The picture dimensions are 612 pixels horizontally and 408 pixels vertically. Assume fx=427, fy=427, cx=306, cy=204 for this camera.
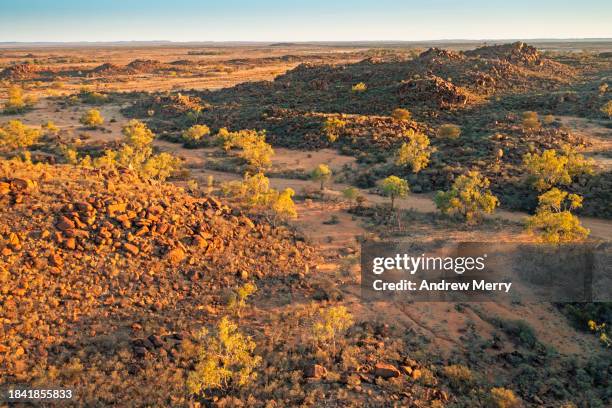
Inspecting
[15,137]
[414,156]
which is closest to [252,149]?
[414,156]

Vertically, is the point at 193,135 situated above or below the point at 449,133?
below

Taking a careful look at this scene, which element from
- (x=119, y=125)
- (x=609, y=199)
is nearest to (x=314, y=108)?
(x=119, y=125)

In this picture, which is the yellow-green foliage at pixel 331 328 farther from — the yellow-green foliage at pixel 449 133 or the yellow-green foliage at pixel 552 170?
the yellow-green foliage at pixel 449 133

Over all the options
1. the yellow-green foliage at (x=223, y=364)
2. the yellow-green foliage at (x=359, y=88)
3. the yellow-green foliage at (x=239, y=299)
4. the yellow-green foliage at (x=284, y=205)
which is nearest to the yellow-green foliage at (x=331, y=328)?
the yellow-green foliage at (x=223, y=364)

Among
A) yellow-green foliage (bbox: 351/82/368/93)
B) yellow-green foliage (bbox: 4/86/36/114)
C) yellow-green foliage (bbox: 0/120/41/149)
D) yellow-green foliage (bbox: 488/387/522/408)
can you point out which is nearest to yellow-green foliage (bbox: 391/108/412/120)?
yellow-green foliage (bbox: 351/82/368/93)

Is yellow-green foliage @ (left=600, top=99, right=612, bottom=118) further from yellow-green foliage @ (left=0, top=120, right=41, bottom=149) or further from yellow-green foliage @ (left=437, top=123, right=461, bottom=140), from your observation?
yellow-green foliage @ (left=0, top=120, right=41, bottom=149)

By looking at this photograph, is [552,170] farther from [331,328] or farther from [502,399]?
[331,328]

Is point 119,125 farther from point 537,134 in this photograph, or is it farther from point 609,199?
point 609,199
